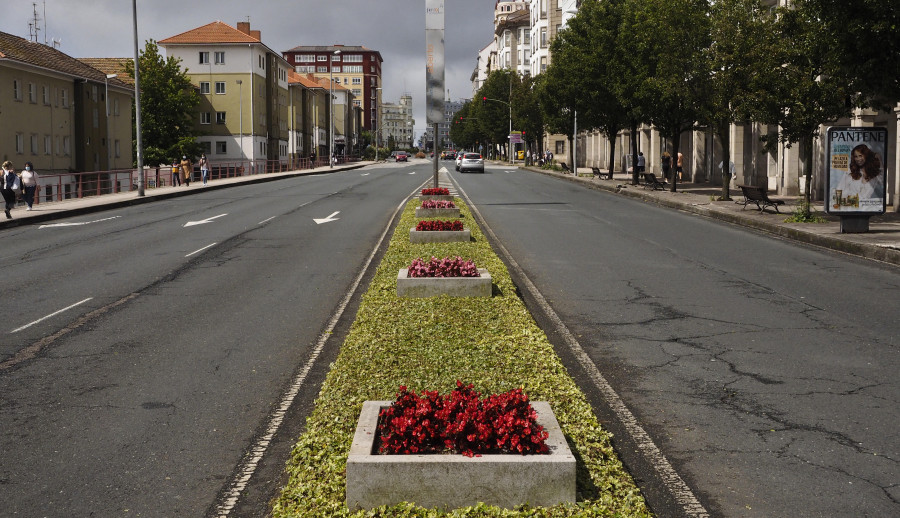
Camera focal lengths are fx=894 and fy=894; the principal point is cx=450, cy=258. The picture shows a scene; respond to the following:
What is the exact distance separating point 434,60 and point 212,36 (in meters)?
67.6

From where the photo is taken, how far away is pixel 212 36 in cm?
8381

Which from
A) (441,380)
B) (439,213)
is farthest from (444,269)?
(439,213)

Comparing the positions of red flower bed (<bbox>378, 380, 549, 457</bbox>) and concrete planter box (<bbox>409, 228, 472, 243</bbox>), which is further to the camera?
concrete planter box (<bbox>409, 228, 472, 243</bbox>)

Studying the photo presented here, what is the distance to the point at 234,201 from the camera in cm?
3391

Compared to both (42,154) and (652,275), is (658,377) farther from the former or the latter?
(42,154)

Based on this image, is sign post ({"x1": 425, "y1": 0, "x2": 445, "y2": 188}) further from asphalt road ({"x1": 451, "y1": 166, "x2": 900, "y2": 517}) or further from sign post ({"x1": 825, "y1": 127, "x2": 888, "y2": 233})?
sign post ({"x1": 825, "y1": 127, "x2": 888, "y2": 233})

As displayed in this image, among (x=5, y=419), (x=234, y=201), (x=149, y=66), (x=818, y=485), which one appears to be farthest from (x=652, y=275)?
(x=149, y=66)

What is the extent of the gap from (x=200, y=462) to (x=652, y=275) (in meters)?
9.48

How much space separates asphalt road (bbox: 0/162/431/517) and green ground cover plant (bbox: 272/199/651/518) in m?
0.36

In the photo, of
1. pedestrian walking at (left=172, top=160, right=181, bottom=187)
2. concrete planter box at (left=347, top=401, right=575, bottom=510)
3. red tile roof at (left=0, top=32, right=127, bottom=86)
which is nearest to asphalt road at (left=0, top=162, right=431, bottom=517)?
concrete planter box at (left=347, top=401, right=575, bottom=510)

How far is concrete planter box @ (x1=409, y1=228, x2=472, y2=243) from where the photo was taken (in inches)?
656

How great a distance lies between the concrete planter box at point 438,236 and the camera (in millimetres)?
16656

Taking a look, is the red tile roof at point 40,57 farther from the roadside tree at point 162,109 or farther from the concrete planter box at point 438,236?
the concrete planter box at point 438,236

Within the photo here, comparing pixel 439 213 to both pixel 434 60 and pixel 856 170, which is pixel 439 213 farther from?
pixel 856 170
